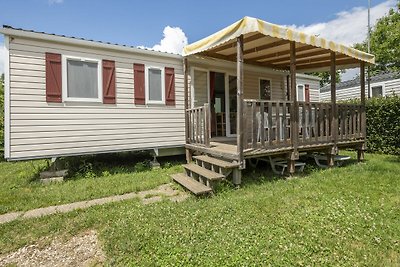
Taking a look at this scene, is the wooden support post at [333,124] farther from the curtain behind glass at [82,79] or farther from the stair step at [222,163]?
the curtain behind glass at [82,79]

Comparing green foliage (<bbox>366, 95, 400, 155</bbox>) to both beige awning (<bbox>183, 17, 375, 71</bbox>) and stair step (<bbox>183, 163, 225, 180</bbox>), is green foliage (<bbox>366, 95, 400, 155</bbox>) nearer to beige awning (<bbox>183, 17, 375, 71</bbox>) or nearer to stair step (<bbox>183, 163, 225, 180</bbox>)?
beige awning (<bbox>183, 17, 375, 71</bbox>)

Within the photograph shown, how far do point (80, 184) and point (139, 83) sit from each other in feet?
9.73

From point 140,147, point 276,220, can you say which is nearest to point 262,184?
point 276,220

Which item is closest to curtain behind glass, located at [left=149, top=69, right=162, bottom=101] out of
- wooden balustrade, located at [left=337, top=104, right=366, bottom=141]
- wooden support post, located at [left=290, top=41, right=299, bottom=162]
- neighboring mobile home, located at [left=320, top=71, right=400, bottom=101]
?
wooden support post, located at [left=290, top=41, right=299, bottom=162]

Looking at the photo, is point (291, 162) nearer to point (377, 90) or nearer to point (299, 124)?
point (299, 124)

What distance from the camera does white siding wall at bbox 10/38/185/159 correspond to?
522 cm

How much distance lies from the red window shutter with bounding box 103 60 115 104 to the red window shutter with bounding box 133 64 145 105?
1.89 feet

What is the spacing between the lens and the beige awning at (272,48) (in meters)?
4.45

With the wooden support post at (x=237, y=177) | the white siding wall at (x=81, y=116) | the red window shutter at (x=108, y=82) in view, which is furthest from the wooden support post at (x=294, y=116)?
the red window shutter at (x=108, y=82)

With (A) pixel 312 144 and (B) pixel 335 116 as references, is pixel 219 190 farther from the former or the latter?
(B) pixel 335 116

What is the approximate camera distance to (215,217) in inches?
127

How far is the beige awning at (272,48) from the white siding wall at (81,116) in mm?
1616

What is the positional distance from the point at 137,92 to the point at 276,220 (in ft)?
16.2

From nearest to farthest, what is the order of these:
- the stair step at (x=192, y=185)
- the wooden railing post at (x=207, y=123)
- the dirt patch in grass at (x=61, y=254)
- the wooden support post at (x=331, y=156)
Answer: the dirt patch in grass at (x=61, y=254) → the stair step at (x=192, y=185) → the wooden railing post at (x=207, y=123) → the wooden support post at (x=331, y=156)
